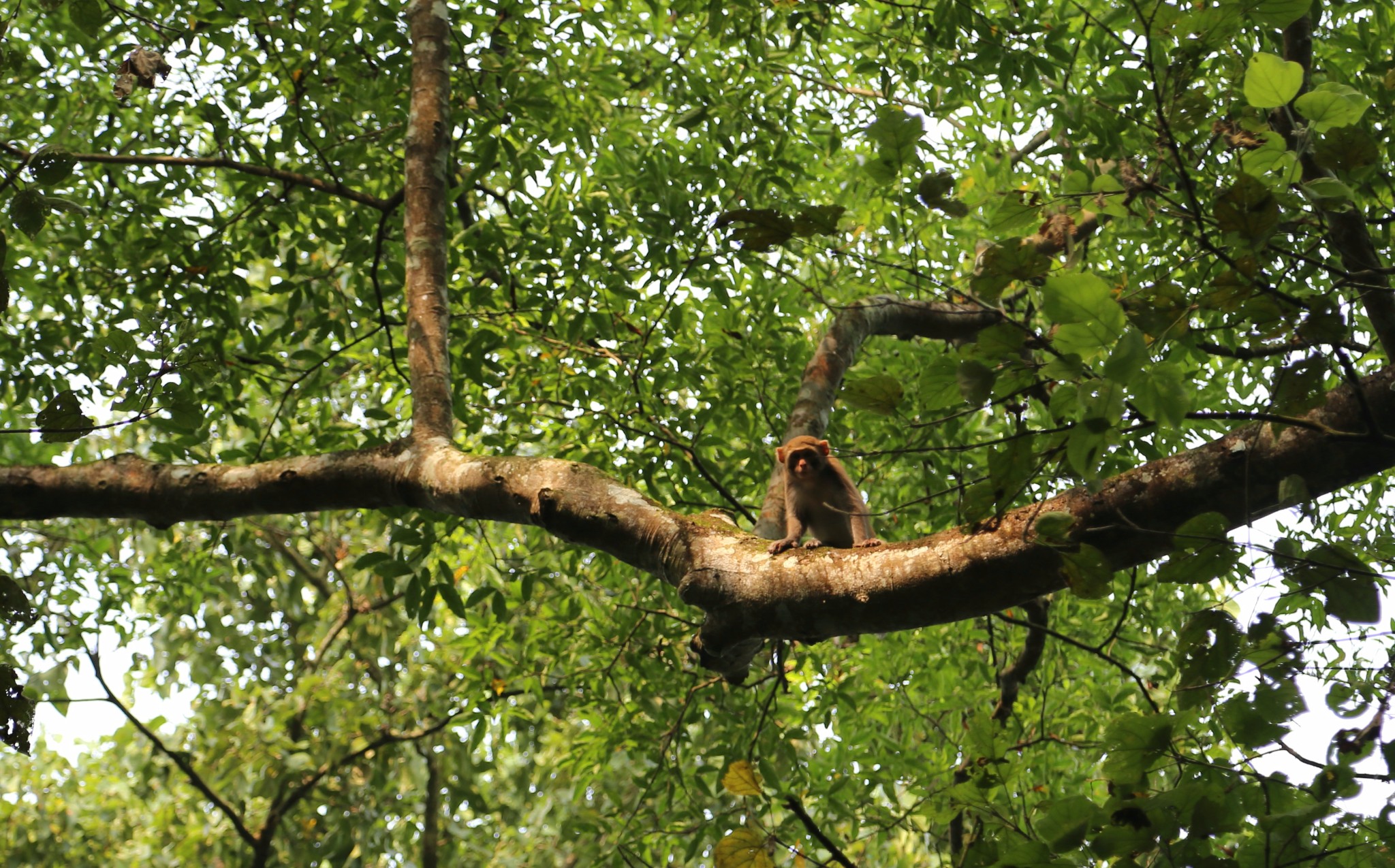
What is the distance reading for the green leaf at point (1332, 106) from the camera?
1.82m

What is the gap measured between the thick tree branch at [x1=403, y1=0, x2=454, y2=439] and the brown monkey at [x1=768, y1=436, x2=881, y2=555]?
1386 mm

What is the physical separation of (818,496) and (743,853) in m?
1.95

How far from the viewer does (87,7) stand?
2.48m

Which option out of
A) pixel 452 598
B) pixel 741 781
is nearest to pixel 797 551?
pixel 741 781

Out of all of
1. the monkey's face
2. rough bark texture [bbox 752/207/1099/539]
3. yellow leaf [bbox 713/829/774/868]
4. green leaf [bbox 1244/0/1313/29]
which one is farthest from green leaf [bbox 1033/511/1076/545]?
the monkey's face

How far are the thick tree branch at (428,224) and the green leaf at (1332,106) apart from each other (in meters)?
2.65

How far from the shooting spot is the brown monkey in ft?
13.6

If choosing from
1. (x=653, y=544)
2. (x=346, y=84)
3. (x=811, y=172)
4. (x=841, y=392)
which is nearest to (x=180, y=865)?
(x=346, y=84)

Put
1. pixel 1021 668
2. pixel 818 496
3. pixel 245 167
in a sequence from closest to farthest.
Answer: pixel 245 167 < pixel 818 496 < pixel 1021 668

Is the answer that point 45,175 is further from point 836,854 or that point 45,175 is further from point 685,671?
point 685,671

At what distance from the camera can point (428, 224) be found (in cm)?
407

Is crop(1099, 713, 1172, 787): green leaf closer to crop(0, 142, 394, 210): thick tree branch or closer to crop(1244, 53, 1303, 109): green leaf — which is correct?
crop(1244, 53, 1303, 109): green leaf

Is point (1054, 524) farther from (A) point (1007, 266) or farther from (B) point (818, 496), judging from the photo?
(B) point (818, 496)

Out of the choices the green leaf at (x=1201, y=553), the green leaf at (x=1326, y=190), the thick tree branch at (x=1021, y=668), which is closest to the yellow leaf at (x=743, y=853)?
the green leaf at (x=1201, y=553)
